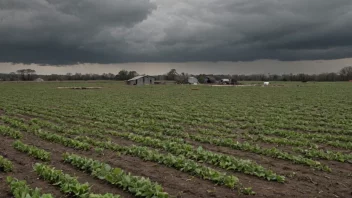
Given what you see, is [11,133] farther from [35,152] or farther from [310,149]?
[310,149]

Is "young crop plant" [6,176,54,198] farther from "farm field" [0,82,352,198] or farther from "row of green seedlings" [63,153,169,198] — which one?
"row of green seedlings" [63,153,169,198]

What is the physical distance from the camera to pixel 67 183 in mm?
6797

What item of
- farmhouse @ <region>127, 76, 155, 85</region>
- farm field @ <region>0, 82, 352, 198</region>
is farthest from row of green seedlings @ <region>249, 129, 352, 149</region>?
farmhouse @ <region>127, 76, 155, 85</region>

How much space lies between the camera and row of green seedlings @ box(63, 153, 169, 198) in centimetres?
644

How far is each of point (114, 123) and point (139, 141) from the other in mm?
5997

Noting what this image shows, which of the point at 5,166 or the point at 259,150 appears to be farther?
the point at 259,150

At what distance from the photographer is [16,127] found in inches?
640

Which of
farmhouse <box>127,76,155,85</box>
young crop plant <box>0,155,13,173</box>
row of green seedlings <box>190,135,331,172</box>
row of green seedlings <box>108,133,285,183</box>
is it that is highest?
farmhouse <box>127,76,155,85</box>

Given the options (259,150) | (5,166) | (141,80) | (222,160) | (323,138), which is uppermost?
(141,80)

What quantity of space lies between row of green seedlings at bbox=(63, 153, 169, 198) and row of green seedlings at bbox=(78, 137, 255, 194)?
138 centimetres

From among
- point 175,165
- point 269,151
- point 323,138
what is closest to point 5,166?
point 175,165

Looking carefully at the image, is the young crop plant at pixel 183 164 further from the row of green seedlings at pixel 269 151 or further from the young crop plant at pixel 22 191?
the young crop plant at pixel 22 191

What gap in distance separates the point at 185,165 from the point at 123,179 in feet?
6.68

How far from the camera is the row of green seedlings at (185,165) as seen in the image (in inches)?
288
